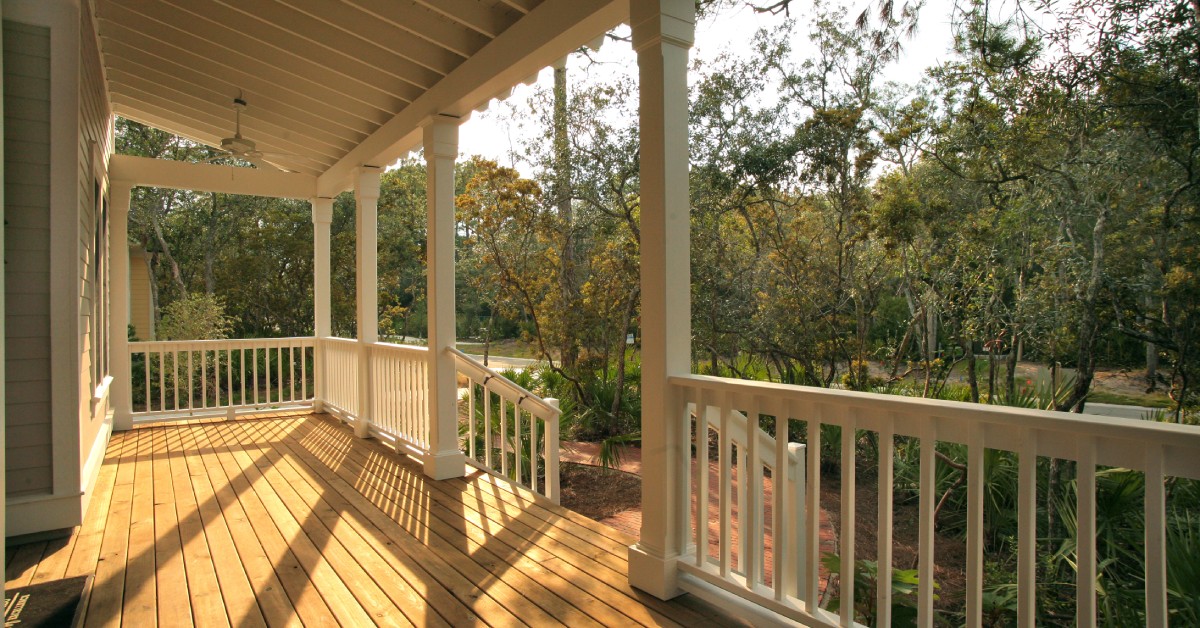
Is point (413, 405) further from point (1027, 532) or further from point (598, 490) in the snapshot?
point (1027, 532)

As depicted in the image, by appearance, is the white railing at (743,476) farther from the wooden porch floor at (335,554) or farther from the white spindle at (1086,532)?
the white spindle at (1086,532)

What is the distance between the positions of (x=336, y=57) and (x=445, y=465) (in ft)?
8.98

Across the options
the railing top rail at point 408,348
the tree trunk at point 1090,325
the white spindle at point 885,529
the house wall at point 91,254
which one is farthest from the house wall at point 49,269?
the tree trunk at point 1090,325

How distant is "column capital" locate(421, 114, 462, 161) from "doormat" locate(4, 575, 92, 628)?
9.84ft

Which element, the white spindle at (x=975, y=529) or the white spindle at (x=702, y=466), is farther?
the white spindle at (x=702, y=466)

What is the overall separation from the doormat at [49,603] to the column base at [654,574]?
2143 mm

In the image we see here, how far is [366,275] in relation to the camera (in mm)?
6215

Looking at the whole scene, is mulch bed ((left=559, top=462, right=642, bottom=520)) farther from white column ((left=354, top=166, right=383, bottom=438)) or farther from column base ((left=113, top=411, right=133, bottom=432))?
column base ((left=113, top=411, right=133, bottom=432))

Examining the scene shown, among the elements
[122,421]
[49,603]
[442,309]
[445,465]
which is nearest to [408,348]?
[442,309]

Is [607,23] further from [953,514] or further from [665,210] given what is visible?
[953,514]

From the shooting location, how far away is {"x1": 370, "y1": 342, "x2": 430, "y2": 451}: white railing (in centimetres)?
529

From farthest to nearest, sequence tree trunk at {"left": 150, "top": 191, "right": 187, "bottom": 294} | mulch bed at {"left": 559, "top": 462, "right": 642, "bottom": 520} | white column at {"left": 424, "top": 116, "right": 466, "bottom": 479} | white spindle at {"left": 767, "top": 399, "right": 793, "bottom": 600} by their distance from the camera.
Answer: tree trunk at {"left": 150, "top": 191, "right": 187, "bottom": 294} → mulch bed at {"left": 559, "top": 462, "right": 642, "bottom": 520} → white column at {"left": 424, "top": 116, "right": 466, "bottom": 479} → white spindle at {"left": 767, "top": 399, "right": 793, "bottom": 600}

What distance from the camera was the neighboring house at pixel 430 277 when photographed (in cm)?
202

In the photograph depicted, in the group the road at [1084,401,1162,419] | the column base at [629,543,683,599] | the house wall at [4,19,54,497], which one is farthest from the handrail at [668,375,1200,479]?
the house wall at [4,19,54,497]
